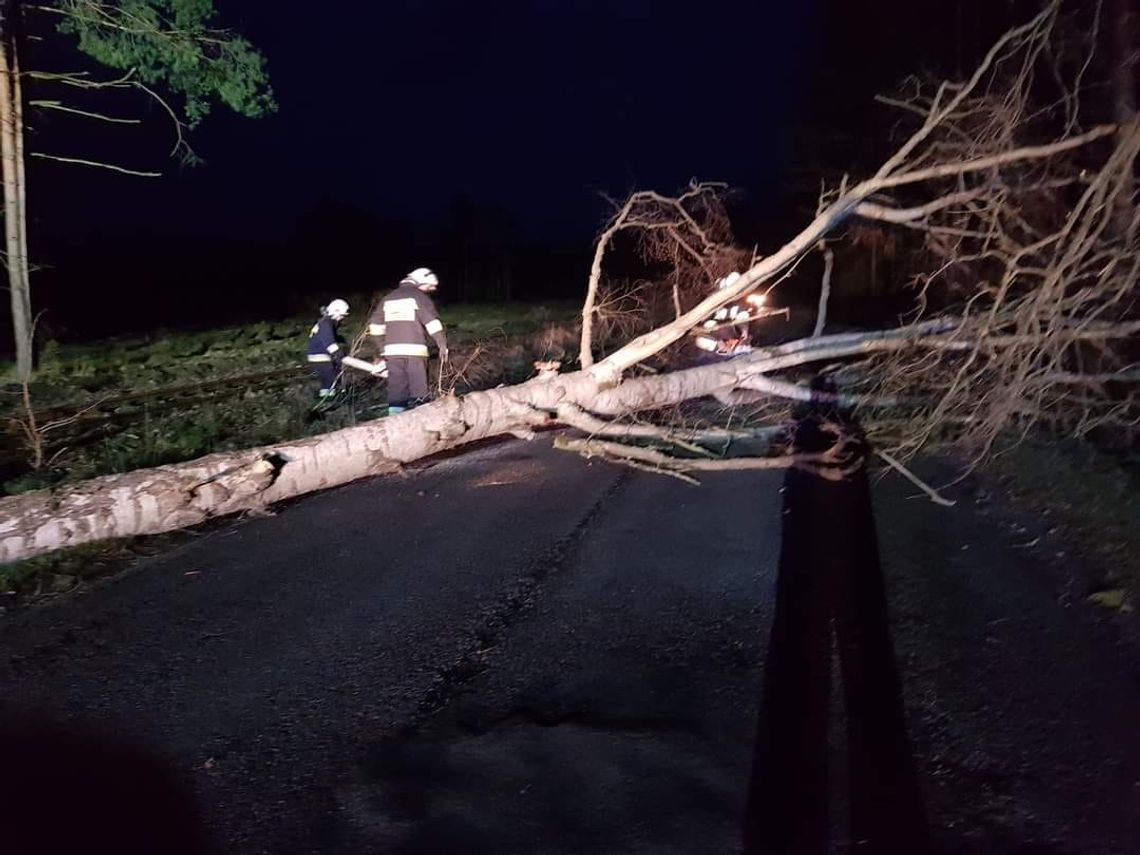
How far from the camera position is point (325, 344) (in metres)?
9.37

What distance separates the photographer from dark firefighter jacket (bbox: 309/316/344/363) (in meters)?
9.35

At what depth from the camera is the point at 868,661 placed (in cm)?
372

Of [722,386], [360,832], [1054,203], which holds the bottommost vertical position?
[360,832]

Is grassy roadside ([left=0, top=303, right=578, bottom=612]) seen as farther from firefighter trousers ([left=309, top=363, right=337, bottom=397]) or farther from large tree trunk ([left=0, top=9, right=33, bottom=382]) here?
large tree trunk ([left=0, top=9, right=33, bottom=382])

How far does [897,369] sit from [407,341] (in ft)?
14.2

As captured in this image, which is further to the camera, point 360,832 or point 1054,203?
point 1054,203

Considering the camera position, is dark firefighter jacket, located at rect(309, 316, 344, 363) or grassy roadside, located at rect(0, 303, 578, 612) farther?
dark firefighter jacket, located at rect(309, 316, 344, 363)

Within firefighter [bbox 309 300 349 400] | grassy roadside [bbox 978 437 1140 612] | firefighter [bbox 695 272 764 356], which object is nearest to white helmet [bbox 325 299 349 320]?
firefighter [bbox 309 300 349 400]

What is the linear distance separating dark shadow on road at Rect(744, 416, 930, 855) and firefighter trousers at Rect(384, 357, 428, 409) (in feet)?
13.4

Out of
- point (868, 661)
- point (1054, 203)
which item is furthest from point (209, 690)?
point (1054, 203)

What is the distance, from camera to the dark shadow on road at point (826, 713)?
8.86 feet

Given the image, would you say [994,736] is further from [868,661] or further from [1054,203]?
[1054,203]

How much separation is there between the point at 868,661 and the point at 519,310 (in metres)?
20.3

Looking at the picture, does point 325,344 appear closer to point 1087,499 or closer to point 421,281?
point 421,281
